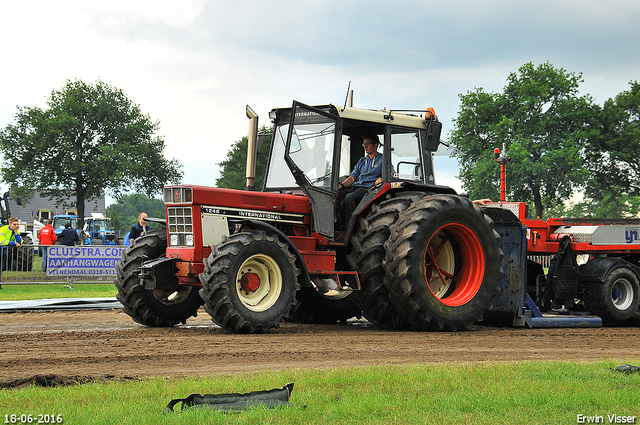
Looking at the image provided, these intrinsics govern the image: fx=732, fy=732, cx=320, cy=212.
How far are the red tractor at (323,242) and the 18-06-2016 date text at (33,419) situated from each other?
3794mm

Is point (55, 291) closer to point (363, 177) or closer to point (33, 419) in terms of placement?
point (363, 177)

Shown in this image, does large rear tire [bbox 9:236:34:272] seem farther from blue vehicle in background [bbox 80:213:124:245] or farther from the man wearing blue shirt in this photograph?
blue vehicle in background [bbox 80:213:124:245]

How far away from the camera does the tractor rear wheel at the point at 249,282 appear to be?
318 inches

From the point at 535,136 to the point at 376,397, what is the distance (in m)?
49.5

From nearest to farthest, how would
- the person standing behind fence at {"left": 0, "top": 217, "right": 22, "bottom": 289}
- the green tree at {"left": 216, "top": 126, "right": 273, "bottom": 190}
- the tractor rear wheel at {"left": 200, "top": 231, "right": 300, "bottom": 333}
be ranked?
the tractor rear wheel at {"left": 200, "top": 231, "right": 300, "bottom": 333}
the person standing behind fence at {"left": 0, "top": 217, "right": 22, "bottom": 289}
the green tree at {"left": 216, "top": 126, "right": 273, "bottom": 190}

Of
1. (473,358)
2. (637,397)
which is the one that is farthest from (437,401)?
(473,358)

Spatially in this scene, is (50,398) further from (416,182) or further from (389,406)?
(416,182)

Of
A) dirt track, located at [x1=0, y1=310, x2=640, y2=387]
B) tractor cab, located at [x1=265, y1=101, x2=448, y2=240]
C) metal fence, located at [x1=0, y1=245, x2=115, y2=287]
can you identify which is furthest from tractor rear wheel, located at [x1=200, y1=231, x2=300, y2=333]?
metal fence, located at [x1=0, y1=245, x2=115, y2=287]

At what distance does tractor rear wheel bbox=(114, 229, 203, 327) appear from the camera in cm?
927

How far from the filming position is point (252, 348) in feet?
24.2

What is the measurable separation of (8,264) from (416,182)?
1194 cm

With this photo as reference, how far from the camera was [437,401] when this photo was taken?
493 cm

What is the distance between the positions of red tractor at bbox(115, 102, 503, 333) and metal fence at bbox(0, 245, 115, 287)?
9529 millimetres

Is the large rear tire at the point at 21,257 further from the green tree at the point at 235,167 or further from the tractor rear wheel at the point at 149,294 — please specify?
the green tree at the point at 235,167
